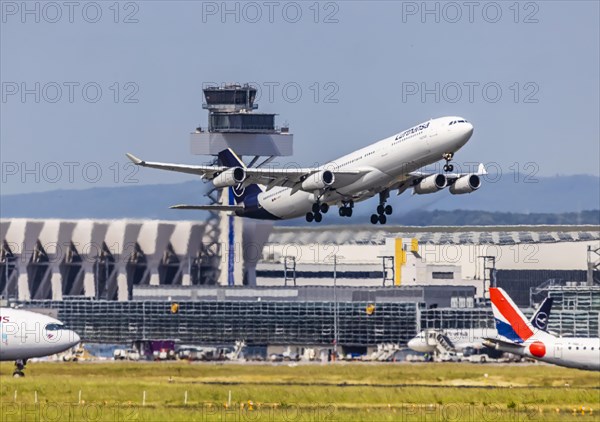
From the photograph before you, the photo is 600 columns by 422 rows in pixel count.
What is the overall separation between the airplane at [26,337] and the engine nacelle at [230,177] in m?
18.4

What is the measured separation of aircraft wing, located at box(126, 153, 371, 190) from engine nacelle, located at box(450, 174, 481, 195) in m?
5.48

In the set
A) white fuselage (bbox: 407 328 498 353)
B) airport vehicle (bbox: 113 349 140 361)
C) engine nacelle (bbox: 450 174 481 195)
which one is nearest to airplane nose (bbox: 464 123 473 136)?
engine nacelle (bbox: 450 174 481 195)

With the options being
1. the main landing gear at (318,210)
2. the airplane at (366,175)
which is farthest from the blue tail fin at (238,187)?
the main landing gear at (318,210)

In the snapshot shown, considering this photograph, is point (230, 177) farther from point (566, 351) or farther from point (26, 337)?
point (566, 351)

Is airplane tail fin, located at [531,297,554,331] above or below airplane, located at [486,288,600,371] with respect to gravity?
above

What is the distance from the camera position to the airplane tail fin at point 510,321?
9562 centimetres

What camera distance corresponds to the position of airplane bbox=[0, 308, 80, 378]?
298 feet

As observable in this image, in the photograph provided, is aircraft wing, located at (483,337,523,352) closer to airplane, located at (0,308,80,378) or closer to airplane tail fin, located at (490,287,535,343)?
airplane tail fin, located at (490,287,535,343)

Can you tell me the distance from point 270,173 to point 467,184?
36.6 ft

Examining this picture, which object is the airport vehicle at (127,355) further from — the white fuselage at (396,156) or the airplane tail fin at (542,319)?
the white fuselage at (396,156)

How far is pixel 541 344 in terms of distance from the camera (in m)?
92.7

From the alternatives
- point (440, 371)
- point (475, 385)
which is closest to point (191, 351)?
point (440, 371)

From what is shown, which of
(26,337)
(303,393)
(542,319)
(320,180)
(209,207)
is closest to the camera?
(320,180)

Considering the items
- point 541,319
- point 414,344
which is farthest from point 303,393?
point 414,344
